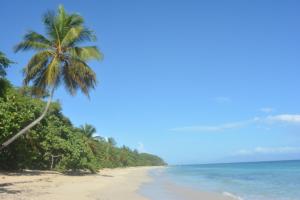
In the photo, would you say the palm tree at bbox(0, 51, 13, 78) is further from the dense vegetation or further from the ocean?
the ocean

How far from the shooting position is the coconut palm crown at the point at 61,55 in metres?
19.4

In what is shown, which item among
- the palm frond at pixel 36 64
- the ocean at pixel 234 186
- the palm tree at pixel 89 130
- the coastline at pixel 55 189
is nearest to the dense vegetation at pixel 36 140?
the palm frond at pixel 36 64

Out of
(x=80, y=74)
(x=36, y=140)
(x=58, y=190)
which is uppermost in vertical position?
(x=80, y=74)

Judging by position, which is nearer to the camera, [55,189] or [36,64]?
[55,189]

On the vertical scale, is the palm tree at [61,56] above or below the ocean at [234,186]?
above

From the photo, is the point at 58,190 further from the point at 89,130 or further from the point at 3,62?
the point at 89,130

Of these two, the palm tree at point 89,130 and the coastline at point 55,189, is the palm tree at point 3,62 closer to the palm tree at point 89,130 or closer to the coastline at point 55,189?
the coastline at point 55,189

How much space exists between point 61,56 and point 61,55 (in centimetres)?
5

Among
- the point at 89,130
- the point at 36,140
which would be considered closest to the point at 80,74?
the point at 36,140

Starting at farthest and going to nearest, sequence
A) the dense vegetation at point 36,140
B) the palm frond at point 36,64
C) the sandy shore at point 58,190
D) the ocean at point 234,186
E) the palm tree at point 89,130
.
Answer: the palm tree at point 89,130
the ocean at point 234,186
the palm frond at point 36,64
the dense vegetation at point 36,140
the sandy shore at point 58,190

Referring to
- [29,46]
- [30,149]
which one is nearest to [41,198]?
[29,46]

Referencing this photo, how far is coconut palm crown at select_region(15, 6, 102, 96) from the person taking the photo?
19375 mm

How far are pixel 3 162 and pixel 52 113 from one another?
9.92m

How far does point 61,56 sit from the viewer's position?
19500mm
